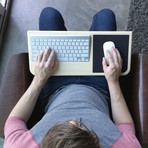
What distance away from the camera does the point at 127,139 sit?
0.67m

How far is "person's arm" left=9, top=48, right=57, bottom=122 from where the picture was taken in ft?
2.55

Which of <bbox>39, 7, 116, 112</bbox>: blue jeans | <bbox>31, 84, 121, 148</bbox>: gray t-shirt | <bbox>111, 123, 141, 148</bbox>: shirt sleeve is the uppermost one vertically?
<bbox>39, 7, 116, 112</bbox>: blue jeans

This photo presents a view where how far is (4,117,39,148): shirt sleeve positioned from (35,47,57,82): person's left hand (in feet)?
0.67

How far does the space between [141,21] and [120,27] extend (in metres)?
0.14

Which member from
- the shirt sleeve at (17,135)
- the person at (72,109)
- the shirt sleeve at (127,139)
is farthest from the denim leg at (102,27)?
the shirt sleeve at (17,135)

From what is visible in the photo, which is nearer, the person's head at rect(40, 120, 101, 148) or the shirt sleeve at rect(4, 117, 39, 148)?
the person's head at rect(40, 120, 101, 148)

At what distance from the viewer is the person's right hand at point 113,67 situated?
Answer: 31.9 inches

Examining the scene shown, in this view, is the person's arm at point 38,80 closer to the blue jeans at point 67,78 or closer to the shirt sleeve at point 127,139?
the blue jeans at point 67,78

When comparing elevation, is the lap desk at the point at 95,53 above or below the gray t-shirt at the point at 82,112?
above

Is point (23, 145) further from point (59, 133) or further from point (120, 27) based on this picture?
point (120, 27)

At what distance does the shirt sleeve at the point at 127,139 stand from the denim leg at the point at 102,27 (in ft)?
0.73

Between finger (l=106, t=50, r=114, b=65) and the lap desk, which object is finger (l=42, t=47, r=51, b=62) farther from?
finger (l=106, t=50, r=114, b=65)

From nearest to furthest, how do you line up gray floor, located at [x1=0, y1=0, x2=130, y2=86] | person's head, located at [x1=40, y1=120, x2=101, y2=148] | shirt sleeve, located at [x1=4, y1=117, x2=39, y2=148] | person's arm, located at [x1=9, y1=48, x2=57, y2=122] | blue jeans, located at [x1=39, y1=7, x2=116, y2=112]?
person's head, located at [x1=40, y1=120, x2=101, y2=148]
shirt sleeve, located at [x1=4, y1=117, x2=39, y2=148]
person's arm, located at [x1=9, y1=48, x2=57, y2=122]
blue jeans, located at [x1=39, y1=7, x2=116, y2=112]
gray floor, located at [x1=0, y1=0, x2=130, y2=86]

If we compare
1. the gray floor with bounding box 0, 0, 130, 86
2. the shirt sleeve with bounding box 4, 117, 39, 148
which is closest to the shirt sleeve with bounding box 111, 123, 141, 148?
the shirt sleeve with bounding box 4, 117, 39, 148
